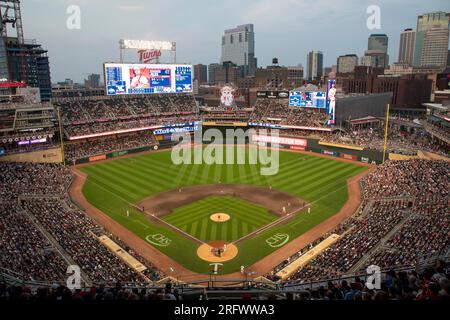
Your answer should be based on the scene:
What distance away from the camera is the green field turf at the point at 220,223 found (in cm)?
3231

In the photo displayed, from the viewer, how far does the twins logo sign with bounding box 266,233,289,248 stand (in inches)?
1188

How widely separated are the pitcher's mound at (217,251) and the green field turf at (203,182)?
548 millimetres

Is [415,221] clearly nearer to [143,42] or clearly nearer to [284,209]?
[284,209]

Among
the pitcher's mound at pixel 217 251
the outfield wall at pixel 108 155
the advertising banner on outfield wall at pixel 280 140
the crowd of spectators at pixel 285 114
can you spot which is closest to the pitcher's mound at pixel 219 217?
the pitcher's mound at pixel 217 251

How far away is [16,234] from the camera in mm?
26266

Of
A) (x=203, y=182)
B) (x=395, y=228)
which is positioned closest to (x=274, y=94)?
(x=203, y=182)

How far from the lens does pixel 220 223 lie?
1351 inches

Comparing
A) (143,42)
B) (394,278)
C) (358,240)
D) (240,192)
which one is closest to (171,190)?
(240,192)

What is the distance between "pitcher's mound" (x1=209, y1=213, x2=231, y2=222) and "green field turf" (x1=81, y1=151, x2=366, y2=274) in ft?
3.91

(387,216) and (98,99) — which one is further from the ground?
(98,99)

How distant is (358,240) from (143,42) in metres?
64.8

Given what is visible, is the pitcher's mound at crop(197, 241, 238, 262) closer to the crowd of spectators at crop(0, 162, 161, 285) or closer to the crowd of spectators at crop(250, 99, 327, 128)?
the crowd of spectators at crop(0, 162, 161, 285)

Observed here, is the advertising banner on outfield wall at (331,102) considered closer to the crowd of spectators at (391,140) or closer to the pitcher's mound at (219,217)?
the crowd of spectators at (391,140)
